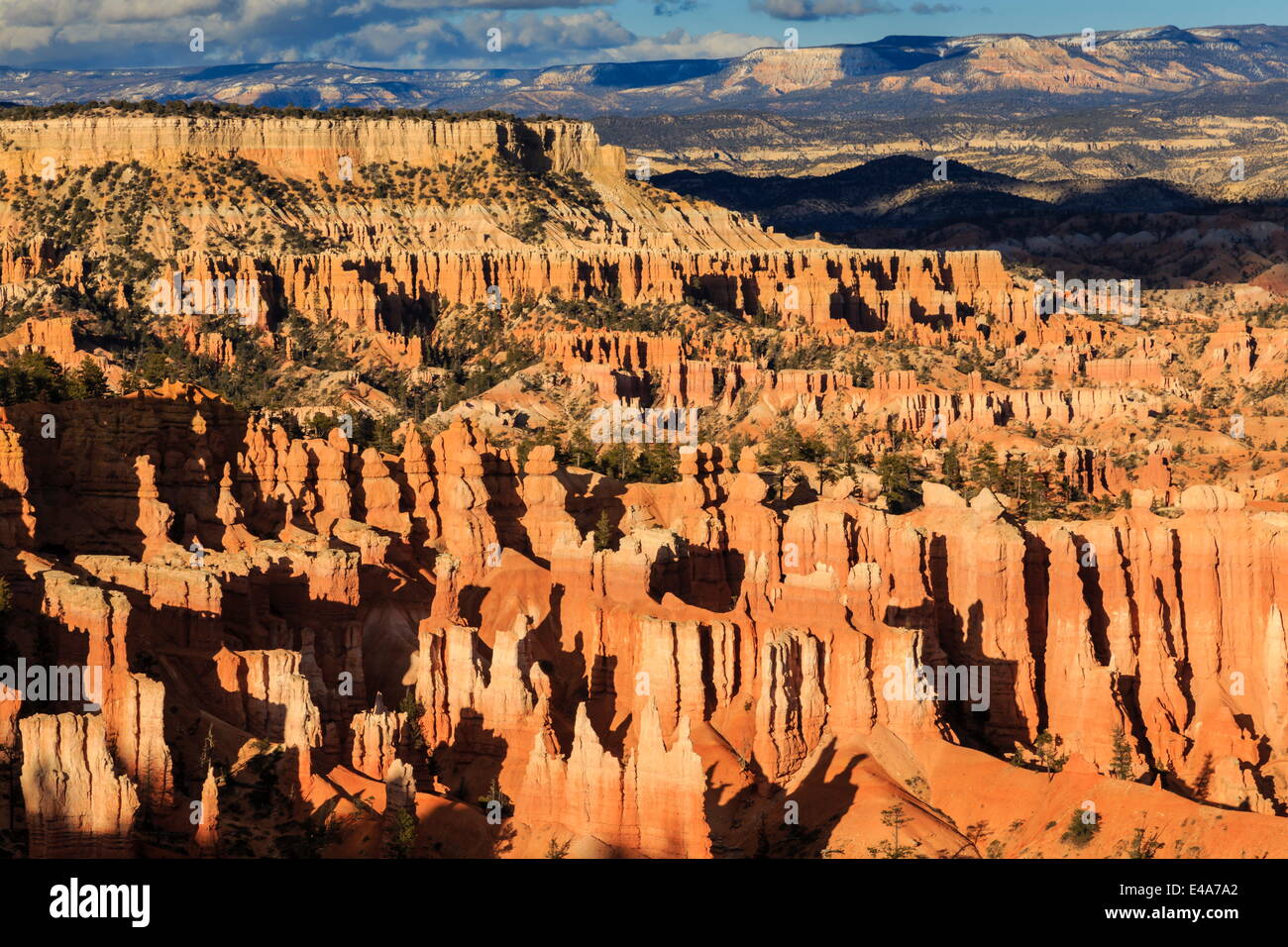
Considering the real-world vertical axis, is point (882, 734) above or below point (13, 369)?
below

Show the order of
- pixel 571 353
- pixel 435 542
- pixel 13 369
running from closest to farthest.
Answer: pixel 435 542 < pixel 13 369 < pixel 571 353

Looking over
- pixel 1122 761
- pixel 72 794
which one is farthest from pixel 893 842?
pixel 72 794

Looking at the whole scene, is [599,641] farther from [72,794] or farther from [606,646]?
[72,794]

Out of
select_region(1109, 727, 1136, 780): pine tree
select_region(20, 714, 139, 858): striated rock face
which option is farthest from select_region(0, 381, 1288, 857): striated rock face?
select_region(1109, 727, 1136, 780): pine tree

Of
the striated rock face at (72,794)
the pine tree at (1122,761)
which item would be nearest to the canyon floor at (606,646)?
the striated rock face at (72,794)

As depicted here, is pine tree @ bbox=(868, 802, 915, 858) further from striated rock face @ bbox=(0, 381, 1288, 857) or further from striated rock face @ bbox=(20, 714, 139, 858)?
striated rock face @ bbox=(20, 714, 139, 858)

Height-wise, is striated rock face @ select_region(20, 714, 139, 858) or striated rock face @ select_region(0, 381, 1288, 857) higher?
striated rock face @ select_region(20, 714, 139, 858)

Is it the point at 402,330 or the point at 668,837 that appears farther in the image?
the point at 402,330

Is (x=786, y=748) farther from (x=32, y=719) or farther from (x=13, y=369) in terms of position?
(x=13, y=369)

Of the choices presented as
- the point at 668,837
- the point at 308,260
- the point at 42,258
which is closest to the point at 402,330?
the point at 308,260
